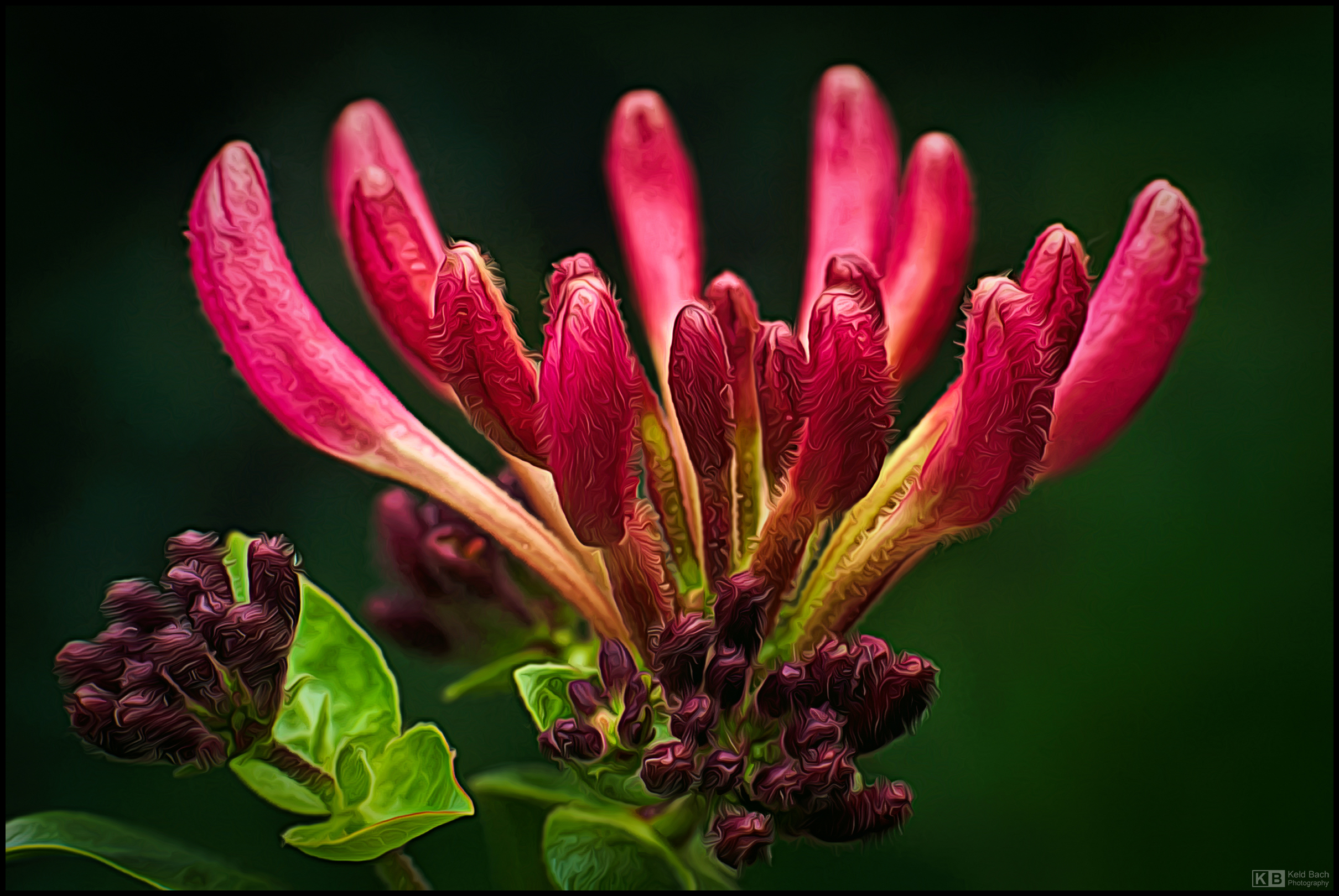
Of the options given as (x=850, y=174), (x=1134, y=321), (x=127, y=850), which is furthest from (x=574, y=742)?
(x=850, y=174)

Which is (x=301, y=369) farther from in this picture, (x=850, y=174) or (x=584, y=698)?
(x=850, y=174)

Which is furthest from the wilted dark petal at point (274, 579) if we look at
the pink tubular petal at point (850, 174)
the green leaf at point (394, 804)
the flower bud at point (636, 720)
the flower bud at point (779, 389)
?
the pink tubular petal at point (850, 174)

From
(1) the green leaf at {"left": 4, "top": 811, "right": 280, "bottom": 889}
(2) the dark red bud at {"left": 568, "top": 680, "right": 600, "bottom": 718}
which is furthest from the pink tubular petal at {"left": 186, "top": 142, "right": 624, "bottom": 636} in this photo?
(1) the green leaf at {"left": 4, "top": 811, "right": 280, "bottom": 889}

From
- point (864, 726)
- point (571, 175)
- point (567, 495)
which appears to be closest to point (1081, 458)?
point (864, 726)

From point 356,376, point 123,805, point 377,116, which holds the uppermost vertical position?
point 377,116

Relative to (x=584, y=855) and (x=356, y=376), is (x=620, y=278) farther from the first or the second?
(x=584, y=855)

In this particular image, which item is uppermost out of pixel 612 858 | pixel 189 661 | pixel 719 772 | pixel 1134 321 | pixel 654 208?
pixel 654 208
